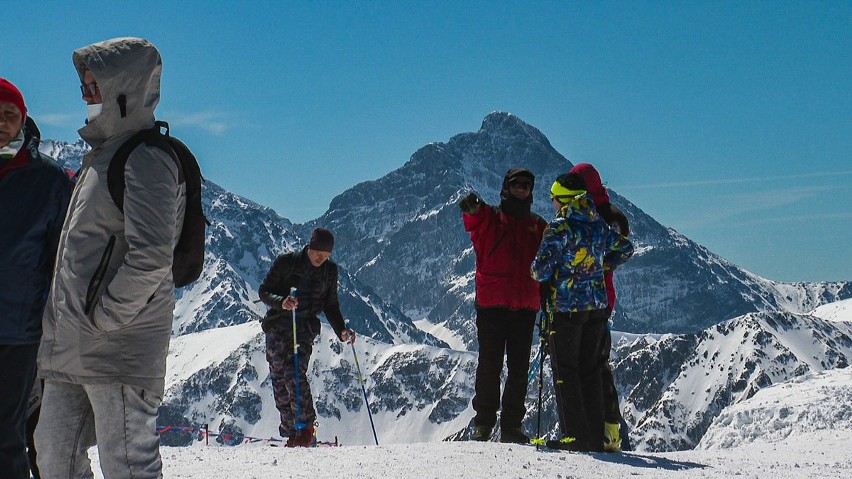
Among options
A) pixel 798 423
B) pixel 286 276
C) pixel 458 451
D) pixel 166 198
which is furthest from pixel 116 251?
pixel 798 423

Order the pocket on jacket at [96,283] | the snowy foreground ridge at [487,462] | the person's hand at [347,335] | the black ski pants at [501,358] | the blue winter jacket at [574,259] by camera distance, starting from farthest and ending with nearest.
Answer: the person's hand at [347,335], the black ski pants at [501,358], the blue winter jacket at [574,259], the snowy foreground ridge at [487,462], the pocket on jacket at [96,283]

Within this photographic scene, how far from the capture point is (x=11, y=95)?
5.07 m

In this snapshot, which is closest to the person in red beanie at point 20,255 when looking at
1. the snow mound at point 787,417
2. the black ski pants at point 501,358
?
the black ski pants at point 501,358

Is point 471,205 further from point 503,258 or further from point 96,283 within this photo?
point 96,283

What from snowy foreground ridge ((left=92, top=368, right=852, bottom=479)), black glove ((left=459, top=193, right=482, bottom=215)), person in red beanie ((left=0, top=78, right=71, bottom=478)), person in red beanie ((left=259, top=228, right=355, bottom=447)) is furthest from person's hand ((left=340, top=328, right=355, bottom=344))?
person in red beanie ((left=0, top=78, right=71, bottom=478))

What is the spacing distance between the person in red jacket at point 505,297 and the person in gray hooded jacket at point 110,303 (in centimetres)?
504

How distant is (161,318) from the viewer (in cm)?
460

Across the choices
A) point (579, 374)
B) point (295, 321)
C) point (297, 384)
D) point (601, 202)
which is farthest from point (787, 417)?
point (295, 321)

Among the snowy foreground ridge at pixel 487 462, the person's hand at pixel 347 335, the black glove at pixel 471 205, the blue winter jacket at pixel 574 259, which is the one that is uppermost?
the black glove at pixel 471 205

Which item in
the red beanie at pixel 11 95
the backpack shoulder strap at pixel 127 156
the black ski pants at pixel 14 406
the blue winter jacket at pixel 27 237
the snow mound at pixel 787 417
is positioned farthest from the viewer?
the snow mound at pixel 787 417

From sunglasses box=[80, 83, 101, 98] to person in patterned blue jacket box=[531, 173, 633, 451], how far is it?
4856 mm

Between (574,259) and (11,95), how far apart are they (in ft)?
17.4

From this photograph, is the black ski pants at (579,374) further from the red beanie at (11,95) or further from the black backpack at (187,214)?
the red beanie at (11,95)

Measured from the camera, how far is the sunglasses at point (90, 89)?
182 inches
